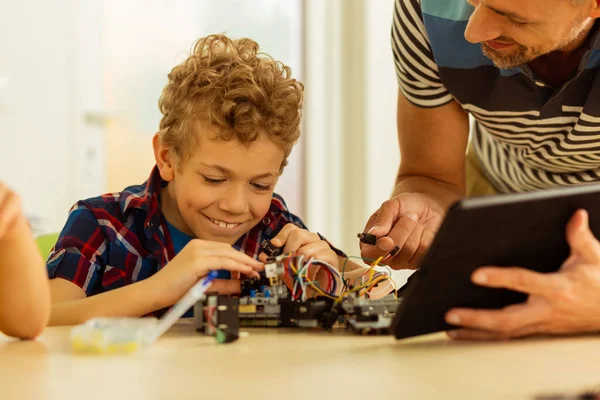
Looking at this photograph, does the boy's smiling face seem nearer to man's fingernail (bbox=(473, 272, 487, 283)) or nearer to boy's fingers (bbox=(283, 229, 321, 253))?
boy's fingers (bbox=(283, 229, 321, 253))

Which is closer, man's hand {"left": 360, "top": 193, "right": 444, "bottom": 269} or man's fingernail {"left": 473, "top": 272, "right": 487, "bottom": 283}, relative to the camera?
man's fingernail {"left": 473, "top": 272, "right": 487, "bottom": 283}

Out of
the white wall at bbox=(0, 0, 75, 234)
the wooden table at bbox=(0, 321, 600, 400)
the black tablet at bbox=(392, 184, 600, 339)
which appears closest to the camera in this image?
the wooden table at bbox=(0, 321, 600, 400)

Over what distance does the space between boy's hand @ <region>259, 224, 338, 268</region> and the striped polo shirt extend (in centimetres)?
52

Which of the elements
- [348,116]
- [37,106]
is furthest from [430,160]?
[37,106]

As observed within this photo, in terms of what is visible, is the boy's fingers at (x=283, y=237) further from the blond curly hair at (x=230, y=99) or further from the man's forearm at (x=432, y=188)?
the man's forearm at (x=432, y=188)

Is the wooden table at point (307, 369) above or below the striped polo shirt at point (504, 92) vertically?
below

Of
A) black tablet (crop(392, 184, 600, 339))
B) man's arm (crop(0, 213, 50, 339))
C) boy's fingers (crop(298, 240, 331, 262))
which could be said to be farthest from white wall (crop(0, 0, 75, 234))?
black tablet (crop(392, 184, 600, 339))

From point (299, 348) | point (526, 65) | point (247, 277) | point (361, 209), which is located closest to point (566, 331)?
point (299, 348)

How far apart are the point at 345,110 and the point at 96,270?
92.3 inches

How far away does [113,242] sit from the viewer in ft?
4.85

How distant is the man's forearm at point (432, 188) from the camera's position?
5.85ft

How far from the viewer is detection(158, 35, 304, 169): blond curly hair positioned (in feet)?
4.82

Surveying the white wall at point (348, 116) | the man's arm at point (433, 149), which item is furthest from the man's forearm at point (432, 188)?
the white wall at point (348, 116)

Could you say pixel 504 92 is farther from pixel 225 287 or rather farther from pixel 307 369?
pixel 307 369
